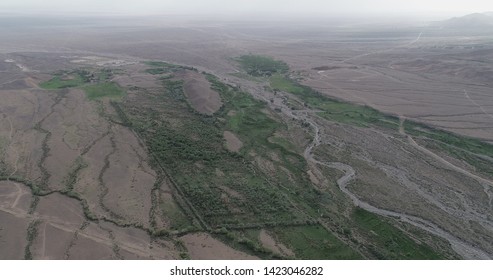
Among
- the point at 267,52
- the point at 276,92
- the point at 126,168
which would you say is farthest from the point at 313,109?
the point at 267,52

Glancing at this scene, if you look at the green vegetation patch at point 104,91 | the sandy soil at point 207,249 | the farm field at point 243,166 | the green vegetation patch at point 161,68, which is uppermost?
the green vegetation patch at point 161,68

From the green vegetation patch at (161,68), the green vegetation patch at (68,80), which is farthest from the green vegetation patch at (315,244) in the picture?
the green vegetation patch at (161,68)

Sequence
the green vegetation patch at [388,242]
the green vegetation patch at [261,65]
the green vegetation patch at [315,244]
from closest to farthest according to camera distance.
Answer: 1. the green vegetation patch at [315,244]
2. the green vegetation patch at [388,242]
3. the green vegetation patch at [261,65]

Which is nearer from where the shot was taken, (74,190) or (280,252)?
(280,252)

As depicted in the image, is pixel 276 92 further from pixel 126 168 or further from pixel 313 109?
pixel 126 168

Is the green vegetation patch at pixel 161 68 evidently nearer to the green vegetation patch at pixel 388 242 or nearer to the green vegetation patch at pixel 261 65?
the green vegetation patch at pixel 261 65

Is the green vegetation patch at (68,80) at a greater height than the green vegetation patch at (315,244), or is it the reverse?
the green vegetation patch at (68,80)
